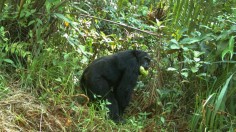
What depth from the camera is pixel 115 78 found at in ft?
16.8

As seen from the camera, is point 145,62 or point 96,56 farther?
point 96,56

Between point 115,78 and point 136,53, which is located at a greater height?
point 136,53

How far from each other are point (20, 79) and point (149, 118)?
168 cm

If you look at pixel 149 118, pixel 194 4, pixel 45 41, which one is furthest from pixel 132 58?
pixel 194 4

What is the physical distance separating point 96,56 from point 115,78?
733 millimetres

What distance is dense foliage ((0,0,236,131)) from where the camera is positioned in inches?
165

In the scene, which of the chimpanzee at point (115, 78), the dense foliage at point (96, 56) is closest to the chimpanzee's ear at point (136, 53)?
the chimpanzee at point (115, 78)

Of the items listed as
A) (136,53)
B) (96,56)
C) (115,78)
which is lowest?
(115,78)

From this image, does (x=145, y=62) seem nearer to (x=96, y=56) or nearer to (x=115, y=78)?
(x=115, y=78)

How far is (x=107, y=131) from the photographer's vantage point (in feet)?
13.9

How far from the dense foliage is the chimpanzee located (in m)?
0.16

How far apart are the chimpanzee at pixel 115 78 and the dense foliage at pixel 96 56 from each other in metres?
0.16

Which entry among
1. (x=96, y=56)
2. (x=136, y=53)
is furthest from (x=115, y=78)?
(x=96, y=56)

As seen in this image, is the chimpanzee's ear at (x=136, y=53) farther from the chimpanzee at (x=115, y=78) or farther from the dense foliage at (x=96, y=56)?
the dense foliage at (x=96, y=56)
